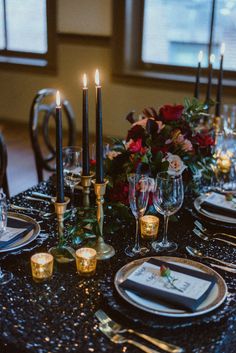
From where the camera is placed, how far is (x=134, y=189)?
1213 millimetres

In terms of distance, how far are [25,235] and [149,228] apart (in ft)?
1.08

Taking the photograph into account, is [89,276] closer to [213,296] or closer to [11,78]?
[213,296]

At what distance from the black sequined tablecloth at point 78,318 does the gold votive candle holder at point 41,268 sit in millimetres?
15

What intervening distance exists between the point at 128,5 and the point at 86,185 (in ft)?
11.5

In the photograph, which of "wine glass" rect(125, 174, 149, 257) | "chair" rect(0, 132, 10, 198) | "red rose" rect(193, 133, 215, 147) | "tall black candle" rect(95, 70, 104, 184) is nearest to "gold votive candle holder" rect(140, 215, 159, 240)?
"wine glass" rect(125, 174, 149, 257)

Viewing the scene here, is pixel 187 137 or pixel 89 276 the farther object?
pixel 187 137

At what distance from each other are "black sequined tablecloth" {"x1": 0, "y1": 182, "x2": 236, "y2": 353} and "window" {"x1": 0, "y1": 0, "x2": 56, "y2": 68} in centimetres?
410

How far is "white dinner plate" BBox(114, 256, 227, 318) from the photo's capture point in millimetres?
984

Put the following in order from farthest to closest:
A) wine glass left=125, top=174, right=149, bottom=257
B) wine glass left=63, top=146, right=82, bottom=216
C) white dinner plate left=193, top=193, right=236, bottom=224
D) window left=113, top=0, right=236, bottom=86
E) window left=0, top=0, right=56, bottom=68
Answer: window left=0, top=0, right=56, bottom=68 → window left=113, top=0, right=236, bottom=86 → wine glass left=63, top=146, right=82, bottom=216 → white dinner plate left=193, top=193, right=236, bottom=224 → wine glass left=125, top=174, right=149, bottom=257

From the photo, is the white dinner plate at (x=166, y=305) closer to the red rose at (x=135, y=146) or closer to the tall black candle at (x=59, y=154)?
the tall black candle at (x=59, y=154)

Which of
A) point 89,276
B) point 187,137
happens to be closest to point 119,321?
point 89,276

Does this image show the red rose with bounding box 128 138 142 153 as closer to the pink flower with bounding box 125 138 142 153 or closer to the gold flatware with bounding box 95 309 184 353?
the pink flower with bounding box 125 138 142 153

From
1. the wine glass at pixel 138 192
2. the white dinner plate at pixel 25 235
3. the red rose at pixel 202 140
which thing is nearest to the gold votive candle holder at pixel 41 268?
the white dinner plate at pixel 25 235

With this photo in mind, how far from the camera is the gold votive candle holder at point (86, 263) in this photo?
1148 mm
